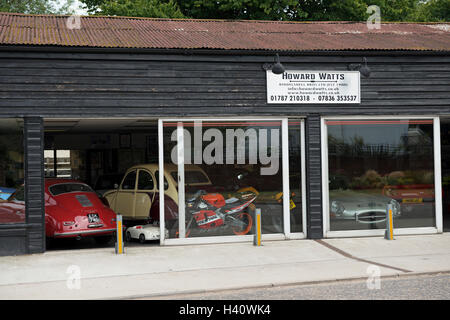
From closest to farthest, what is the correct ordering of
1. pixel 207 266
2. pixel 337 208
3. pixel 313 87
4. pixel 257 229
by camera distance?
pixel 207 266 < pixel 257 229 < pixel 313 87 < pixel 337 208

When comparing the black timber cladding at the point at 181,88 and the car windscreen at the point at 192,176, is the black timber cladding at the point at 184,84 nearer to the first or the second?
the black timber cladding at the point at 181,88

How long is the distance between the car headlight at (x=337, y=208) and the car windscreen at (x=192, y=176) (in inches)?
112

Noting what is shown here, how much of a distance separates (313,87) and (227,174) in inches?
103

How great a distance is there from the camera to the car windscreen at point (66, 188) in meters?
11.9

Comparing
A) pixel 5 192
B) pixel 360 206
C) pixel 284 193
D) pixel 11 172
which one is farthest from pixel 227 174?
pixel 11 172

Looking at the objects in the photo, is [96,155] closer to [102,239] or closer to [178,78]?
[102,239]

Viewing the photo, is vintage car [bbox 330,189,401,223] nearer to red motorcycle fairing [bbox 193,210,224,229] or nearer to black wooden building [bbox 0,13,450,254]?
black wooden building [bbox 0,13,450,254]

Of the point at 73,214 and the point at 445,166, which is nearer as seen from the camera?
the point at 73,214

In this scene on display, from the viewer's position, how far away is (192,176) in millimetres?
11359

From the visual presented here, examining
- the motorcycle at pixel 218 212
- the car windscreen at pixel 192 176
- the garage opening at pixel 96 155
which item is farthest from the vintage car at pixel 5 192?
the motorcycle at pixel 218 212

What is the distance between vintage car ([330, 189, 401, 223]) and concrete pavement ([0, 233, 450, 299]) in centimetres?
68

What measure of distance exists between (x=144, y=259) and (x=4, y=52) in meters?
4.82

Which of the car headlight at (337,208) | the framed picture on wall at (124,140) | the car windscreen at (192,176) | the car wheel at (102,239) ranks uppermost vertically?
the framed picture on wall at (124,140)

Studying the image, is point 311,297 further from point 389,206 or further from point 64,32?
point 64,32
